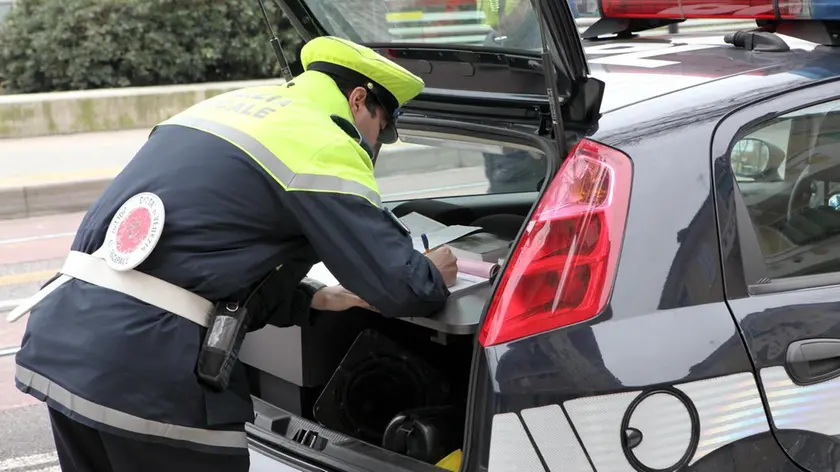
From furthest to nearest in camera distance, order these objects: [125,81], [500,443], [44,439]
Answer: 1. [125,81]
2. [44,439]
3. [500,443]

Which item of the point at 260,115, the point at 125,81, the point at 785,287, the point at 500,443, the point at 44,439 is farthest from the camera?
the point at 125,81

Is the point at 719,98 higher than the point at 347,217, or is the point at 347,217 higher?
the point at 719,98

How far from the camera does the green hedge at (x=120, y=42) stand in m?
11.9

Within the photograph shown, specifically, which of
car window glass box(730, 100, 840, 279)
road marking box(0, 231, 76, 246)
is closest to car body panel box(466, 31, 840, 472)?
A: car window glass box(730, 100, 840, 279)

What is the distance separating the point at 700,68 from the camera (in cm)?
237

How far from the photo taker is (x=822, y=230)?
2188 millimetres

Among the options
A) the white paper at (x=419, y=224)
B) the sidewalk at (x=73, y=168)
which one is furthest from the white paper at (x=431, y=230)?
the sidewalk at (x=73, y=168)

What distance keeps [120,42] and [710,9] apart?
10448mm

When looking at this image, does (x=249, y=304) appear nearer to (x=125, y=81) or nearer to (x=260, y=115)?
(x=260, y=115)

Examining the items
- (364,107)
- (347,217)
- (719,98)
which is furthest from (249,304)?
(719,98)

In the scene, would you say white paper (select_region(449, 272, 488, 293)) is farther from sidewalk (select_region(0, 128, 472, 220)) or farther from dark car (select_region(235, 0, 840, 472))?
sidewalk (select_region(0, 128, 472, 220))

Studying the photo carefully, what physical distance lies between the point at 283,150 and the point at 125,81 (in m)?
10.7

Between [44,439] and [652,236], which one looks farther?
[44,439]

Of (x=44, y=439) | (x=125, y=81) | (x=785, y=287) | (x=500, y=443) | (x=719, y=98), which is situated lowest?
(x=125, y=81)
